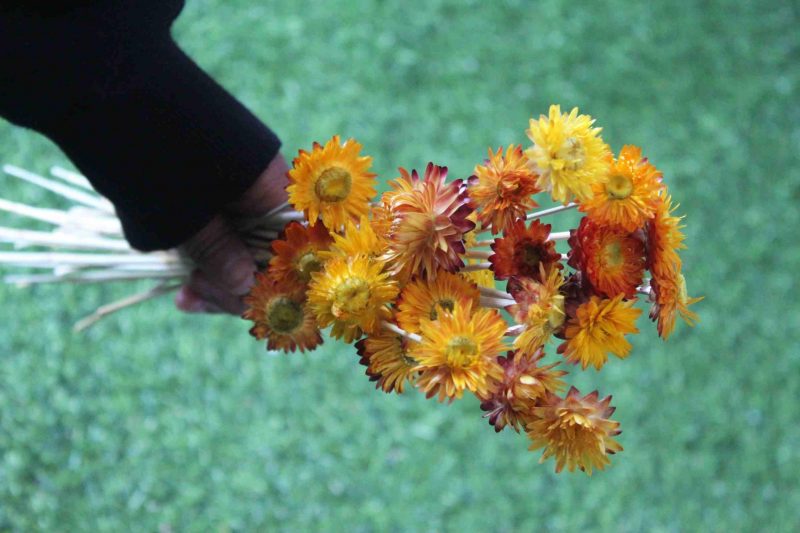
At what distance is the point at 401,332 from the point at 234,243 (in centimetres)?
31

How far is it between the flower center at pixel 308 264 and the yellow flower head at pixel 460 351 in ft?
0.41

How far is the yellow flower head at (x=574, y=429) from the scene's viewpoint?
2.15ft

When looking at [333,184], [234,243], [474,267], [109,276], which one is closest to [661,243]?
[474,267]

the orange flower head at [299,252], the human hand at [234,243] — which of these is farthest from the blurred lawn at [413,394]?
the orange flower head at [299,252]

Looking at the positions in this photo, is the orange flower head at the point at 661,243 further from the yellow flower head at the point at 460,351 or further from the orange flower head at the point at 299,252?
the orange flower head at the point at 299,252

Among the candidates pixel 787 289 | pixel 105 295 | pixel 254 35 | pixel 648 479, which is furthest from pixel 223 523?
pixel 787 289

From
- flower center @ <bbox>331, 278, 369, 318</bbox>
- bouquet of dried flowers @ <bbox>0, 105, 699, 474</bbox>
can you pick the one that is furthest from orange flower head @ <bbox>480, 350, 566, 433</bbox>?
flower center @ <bbox>331, 278, 369, 318</bbox>

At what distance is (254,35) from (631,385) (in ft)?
3.91

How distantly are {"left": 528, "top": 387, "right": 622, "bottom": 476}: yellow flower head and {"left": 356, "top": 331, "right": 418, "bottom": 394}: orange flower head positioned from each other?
10 cm

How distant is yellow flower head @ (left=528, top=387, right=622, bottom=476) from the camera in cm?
66

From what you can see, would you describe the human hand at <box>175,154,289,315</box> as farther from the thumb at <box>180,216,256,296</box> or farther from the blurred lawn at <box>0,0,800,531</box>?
the blurred lawn at <box>0,0,800,531</box>

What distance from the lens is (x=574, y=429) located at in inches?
26.1

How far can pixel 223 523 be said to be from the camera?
5.57 ft

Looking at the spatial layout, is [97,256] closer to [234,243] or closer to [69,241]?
[69,241]
